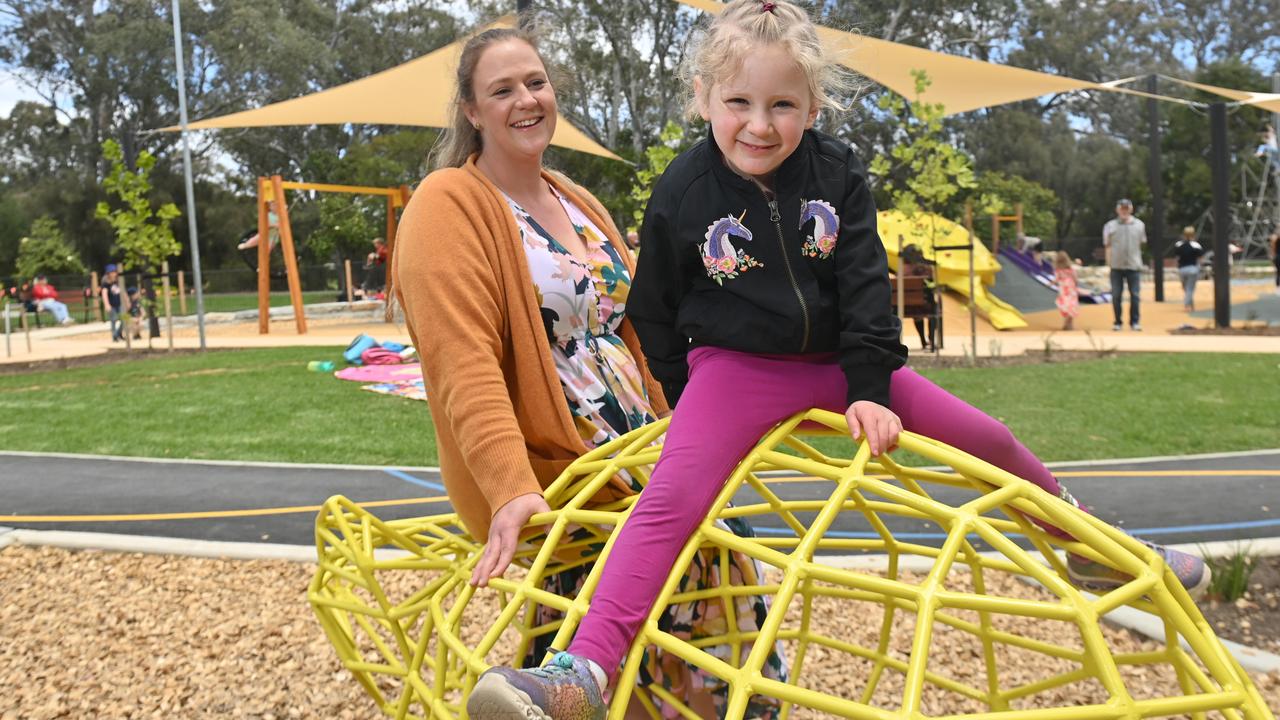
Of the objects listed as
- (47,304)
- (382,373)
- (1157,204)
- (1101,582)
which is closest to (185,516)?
(1101,582)

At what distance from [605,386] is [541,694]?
94 cm

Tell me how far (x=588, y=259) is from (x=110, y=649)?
8.28 feet

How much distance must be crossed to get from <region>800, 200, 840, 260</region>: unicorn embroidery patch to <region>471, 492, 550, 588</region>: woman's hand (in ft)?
2.29

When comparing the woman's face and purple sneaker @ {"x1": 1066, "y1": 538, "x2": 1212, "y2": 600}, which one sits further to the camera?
the woman's face

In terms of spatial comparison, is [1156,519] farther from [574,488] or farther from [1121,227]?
[1121,227]

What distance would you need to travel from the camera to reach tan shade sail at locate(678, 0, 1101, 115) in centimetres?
1240

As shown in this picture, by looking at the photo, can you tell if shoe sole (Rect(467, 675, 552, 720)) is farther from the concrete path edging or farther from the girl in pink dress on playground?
the concrete path edging

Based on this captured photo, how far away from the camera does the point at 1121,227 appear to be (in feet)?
48.0

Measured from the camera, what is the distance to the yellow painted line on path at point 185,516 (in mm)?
5566

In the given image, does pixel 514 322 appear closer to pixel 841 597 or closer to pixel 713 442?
pixel 713 442

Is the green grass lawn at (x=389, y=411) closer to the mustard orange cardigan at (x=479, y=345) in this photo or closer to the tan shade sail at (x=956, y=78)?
the tan shade sail at (x=956, y=78)

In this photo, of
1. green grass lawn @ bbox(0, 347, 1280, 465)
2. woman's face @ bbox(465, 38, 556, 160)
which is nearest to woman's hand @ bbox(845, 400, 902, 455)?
woman's face @ bbox(465, 38, 556, 160)

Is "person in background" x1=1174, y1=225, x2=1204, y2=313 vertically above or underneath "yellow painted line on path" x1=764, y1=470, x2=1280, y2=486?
above

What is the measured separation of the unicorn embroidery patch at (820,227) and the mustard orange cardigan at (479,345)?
575mm
